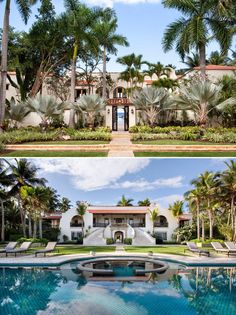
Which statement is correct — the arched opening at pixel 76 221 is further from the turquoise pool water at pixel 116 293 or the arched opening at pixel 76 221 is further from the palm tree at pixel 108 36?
the turquoise pool water at pixel 116 293

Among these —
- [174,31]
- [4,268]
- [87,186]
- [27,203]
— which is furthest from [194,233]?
[4,268]

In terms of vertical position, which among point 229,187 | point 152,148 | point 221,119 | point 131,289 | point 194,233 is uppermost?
point 221,119

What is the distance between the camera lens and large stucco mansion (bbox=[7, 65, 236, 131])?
2616 cm

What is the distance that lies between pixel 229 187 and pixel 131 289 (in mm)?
14098

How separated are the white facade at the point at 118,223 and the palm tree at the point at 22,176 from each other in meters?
6.94

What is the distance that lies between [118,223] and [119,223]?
0.09 m

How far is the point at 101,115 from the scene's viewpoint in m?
26.2

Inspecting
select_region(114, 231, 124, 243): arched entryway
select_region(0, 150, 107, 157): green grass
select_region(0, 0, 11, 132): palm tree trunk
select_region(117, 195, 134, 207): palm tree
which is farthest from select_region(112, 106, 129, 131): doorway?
select_region(114, 231, 124, 243): arched entryway

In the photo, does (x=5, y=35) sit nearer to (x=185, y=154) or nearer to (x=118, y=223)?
(x=185, y=154)

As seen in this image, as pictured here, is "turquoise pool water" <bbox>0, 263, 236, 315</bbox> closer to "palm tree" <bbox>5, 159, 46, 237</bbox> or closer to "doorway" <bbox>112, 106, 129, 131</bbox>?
"palm tree" <bbox>5, 159, 46, 237</bbox>

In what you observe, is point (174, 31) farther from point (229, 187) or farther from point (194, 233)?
point (194, 233)

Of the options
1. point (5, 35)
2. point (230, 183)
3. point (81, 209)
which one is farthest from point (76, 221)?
point (5, 35)

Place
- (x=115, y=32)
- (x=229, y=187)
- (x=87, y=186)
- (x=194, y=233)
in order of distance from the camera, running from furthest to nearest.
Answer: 1. (x=87, y=186)
2. (x=194, y=233)
3. (x=115, y=32)
4. (x=229, y=187)

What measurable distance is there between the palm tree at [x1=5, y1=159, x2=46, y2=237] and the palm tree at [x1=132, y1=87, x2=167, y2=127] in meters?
8.78
